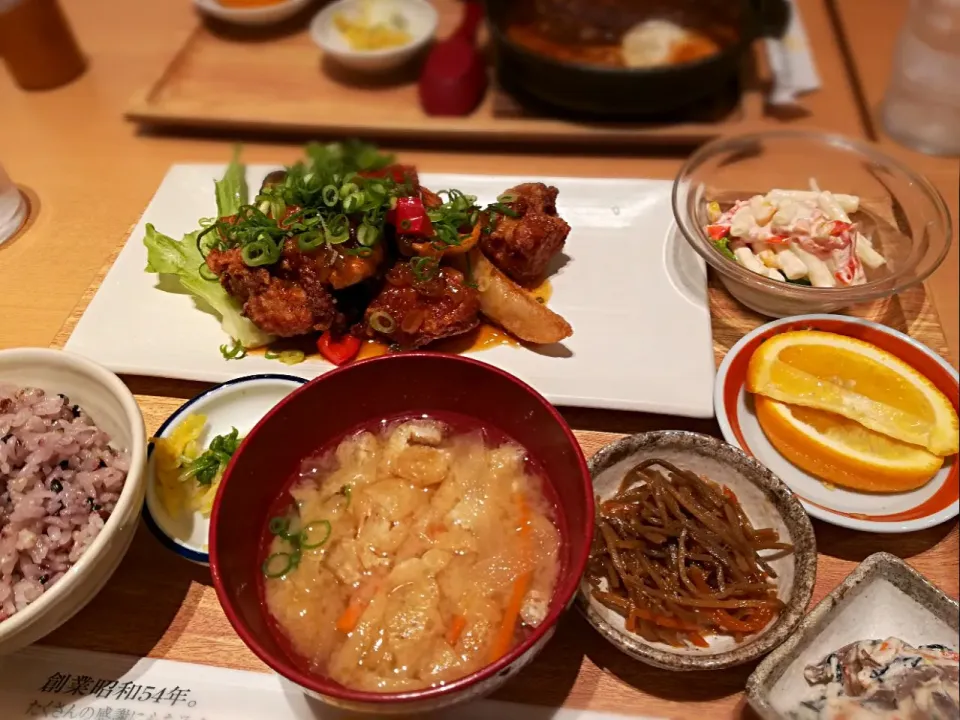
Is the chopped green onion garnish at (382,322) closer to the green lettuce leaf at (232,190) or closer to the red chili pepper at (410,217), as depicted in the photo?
the red chili pepper at (410,217)

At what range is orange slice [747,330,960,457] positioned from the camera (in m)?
1.46

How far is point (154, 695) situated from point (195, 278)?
1.05 metres

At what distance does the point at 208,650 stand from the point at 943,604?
51.4 inches

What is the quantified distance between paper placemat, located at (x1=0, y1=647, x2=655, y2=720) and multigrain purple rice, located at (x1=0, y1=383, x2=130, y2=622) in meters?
0.18

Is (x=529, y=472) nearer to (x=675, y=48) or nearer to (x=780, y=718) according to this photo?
(x=780, y=718)

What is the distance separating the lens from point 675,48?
2523 mm

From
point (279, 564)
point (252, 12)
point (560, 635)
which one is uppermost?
point (252, 12)

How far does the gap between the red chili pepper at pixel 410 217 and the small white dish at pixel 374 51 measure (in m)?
1.13

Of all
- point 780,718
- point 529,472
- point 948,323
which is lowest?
point 948,323

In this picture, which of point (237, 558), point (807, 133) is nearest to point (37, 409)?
point (237, 558)

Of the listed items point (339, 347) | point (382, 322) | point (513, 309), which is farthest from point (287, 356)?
point (513, 309)

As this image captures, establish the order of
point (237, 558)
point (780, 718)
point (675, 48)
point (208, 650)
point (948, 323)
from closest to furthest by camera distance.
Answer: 1. point (780, 718)
2. point (237, 558)
3. point (208, 650)
4. point (948, 323)
5. point (675, 48)

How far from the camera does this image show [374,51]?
2.61 meters

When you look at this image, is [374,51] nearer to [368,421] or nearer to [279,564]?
[368,421]
